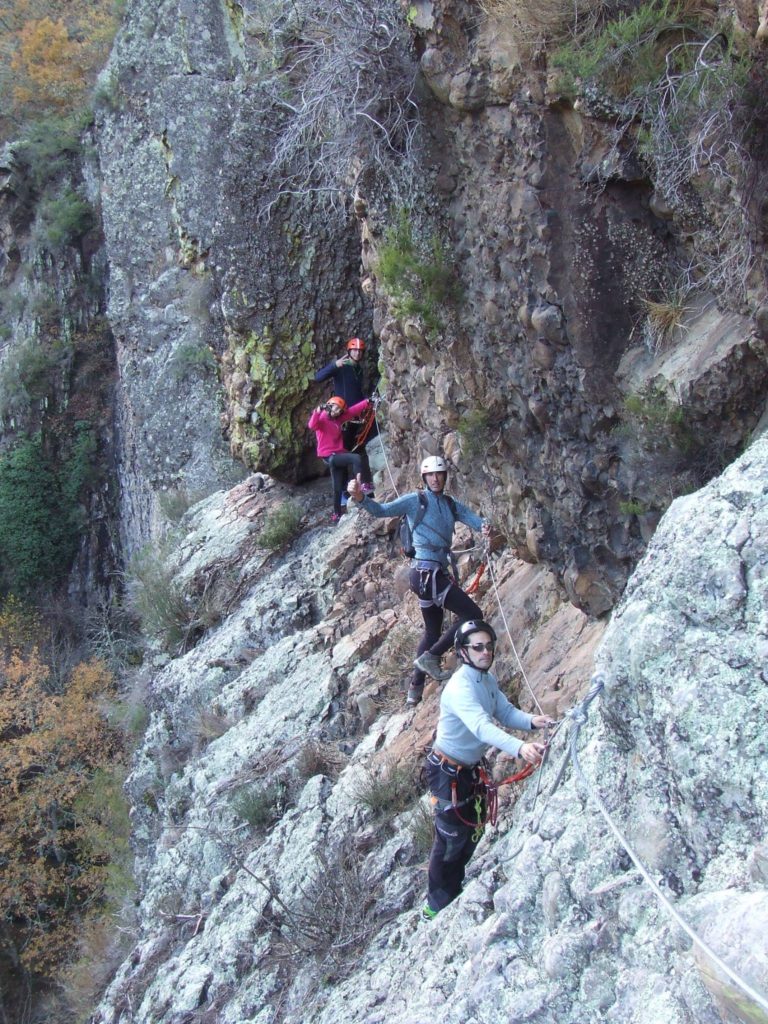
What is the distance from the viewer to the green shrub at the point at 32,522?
21.8 meters

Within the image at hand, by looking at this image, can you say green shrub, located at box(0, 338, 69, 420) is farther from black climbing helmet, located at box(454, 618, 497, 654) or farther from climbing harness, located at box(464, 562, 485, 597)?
black climbing helmet, located at box(454, 618, 497, 654)

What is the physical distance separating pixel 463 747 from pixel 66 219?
20426mm

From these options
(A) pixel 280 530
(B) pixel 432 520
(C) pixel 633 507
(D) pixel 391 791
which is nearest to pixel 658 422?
(C) pixel 633 507

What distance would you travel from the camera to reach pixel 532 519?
648 cm

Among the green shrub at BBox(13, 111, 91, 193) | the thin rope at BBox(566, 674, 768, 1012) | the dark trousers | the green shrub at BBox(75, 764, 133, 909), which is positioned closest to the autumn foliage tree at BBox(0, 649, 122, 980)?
the green shrub at BBox(75, 764, 133, 909)

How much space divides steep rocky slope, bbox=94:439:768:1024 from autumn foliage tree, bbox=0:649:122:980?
732cm

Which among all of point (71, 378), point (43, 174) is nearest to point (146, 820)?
point (71, 378)

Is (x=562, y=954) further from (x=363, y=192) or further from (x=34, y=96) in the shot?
(x=34, y=96)

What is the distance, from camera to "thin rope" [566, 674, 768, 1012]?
2502mm

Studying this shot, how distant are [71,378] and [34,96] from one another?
7804 millimetres

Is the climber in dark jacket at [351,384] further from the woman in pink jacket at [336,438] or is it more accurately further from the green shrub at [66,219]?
the green shrub at [66,219]

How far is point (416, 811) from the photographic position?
21.9 ft

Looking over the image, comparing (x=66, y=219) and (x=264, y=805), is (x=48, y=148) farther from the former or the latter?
(x=264, y=805)

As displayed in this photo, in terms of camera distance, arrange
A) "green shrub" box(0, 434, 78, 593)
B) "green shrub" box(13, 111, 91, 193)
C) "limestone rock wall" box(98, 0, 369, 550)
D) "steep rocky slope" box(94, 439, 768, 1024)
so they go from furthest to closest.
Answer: "green shrub" box(13, 111, 91, 193)
"green shrub" box(0, 434, 78, 593)
"limestone rock wall" box(98, 0, 369, 550)
"steep rocky slope" box(94, 439, 768, 1024)
